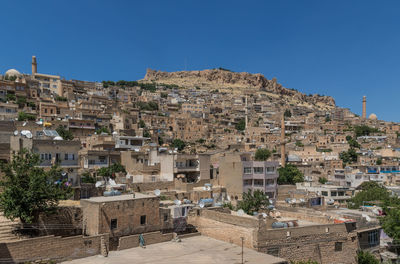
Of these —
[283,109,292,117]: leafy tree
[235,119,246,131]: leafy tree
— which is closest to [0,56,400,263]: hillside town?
[235,119,246,131]: leafy tree

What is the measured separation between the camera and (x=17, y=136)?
20.5 meters

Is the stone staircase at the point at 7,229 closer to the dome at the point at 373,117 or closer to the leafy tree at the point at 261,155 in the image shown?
the leafy tree at the point at 261,155

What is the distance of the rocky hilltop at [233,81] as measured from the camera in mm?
154125

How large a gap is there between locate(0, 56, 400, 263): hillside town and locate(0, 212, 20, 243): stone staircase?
53 mm

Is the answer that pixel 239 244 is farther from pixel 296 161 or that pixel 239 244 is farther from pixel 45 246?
pixel 296 161

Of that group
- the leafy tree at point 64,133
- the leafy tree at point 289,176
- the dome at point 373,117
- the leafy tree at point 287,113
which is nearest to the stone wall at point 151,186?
the leafy tree at point 289,176

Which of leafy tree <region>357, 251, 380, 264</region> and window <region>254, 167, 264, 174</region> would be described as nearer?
leafy tree <region>357, 251, 380, 264</region>

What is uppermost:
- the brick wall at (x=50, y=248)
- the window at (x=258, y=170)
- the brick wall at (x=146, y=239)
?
the window at (x=258, y=170)

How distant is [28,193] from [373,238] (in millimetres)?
18785

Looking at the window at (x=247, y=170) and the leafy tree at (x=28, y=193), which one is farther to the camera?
the window at (x=247, y=170)

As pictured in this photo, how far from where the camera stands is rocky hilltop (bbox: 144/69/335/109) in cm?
15412

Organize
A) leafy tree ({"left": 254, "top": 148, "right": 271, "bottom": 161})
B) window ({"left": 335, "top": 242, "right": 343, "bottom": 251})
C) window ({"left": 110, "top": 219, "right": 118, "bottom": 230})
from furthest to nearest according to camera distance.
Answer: leafy tree ({"left": 254, "top": 148, "right": 271, "bottom": 161}) → window ({"left": 335, "top": 242, "right": 343, "bottom": 251}) → window ({"left": 110, "top": 219, "right": 118, "bottom": 230})

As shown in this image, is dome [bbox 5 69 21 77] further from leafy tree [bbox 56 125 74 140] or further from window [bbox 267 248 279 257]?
window [bbox 267 248 279 257]

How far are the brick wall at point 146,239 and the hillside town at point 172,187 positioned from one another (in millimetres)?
60
